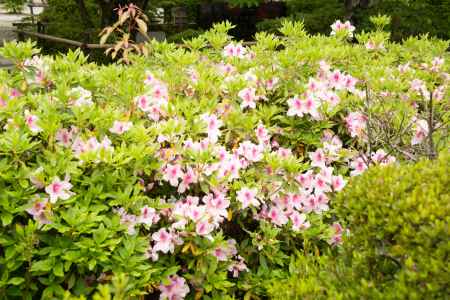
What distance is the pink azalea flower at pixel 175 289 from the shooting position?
8.71ft

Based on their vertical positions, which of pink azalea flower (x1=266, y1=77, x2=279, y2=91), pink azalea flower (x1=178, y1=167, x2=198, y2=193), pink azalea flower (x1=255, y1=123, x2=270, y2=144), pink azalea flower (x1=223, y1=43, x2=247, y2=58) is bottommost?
pink azalea flower (x1=178, y1=167, x2=198, y2=193)

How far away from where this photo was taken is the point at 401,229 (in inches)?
73.5

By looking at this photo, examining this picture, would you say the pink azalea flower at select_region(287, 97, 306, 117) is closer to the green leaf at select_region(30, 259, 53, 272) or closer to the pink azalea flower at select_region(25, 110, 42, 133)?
the pink azalea flower at select_region(25, 110, 42, 133)

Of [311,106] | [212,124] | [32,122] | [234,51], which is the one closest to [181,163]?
[212,124]

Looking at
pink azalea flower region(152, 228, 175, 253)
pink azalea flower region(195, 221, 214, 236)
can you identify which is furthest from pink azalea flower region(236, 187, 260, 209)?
pink azalea flower region(152, 228, 175, 253)

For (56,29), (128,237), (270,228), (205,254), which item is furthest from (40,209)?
(56,29)

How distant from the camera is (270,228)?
2.94 m

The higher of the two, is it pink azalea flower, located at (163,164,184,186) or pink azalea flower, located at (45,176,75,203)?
pink azalea flower, located at (45,176,75,203)

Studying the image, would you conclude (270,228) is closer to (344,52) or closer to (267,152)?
(267,152)

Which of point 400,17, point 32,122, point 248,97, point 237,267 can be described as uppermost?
point 32,122

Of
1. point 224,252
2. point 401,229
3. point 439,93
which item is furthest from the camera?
point 439,93

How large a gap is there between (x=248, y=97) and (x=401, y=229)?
1.73m

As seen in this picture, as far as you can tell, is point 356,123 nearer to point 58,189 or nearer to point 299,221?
point 299,221

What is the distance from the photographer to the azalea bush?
2.49 metres
